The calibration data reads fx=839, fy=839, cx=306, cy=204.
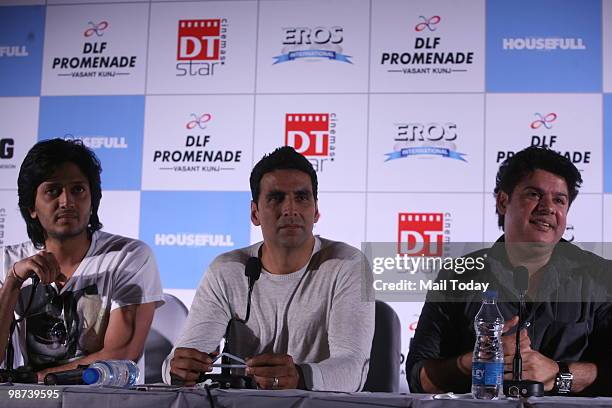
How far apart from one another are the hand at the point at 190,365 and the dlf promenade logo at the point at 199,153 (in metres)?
1.07

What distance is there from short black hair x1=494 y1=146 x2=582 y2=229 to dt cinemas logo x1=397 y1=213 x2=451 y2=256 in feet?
0.70

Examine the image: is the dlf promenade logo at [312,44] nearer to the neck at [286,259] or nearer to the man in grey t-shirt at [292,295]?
the man in grey t-shirt at [292,295]

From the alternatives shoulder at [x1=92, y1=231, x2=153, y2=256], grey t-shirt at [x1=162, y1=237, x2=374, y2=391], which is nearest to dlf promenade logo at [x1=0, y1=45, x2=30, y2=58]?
shoulder at [x1=92, y1=231, x2=153, y2=256]

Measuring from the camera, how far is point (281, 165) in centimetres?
326

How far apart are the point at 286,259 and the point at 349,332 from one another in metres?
0.39

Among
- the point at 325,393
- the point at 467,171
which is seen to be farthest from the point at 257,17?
the point at 325,393

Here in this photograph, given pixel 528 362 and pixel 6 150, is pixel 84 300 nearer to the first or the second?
pixel 6 150

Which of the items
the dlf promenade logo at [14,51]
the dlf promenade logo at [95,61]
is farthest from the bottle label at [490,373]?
the dlf promenade logo at [14,51]

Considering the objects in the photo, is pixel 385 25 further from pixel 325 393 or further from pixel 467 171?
pixel 325 393

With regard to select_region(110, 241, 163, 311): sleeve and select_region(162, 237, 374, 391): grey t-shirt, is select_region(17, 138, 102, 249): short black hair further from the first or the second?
select_region(162, 237, 374, 391): grey t-shirt

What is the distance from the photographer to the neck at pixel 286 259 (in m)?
3.10

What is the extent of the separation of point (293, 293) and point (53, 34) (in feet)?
5.19

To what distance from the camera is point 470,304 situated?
9.61 ft

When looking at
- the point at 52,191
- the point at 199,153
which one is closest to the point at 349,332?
the point at 199,153
